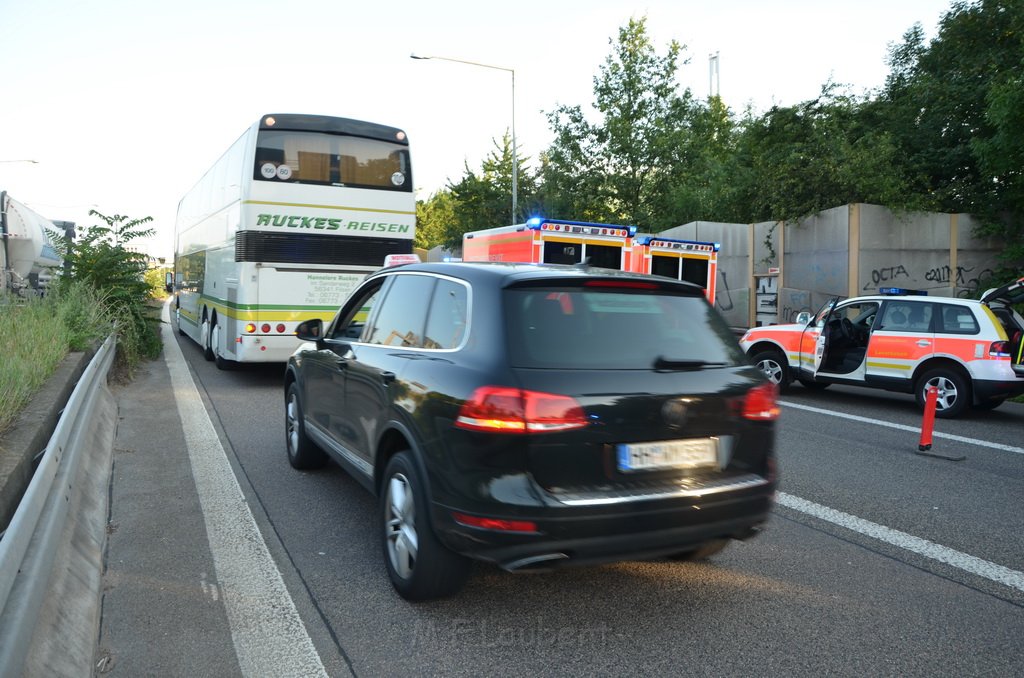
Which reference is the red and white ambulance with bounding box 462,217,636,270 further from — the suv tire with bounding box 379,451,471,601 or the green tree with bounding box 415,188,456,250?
the green tree with bounding box 415,188,456,250

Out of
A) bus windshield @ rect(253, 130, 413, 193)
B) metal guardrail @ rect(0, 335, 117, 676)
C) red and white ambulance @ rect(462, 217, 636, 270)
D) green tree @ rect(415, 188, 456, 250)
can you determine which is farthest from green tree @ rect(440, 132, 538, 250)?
metal guardrail @ rect(0, 335, 117, 676)

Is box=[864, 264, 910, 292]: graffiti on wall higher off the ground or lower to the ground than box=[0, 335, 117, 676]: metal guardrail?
higher

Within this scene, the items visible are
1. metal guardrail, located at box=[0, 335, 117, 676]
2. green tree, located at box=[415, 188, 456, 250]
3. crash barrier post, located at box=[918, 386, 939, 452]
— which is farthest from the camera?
green tree, located at box=[415, 188, 456, 250]

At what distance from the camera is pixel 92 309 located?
1138cm

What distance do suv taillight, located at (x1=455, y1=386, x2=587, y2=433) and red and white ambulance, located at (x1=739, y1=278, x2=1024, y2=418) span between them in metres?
6.29

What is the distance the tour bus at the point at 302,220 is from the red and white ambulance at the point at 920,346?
6.08 m

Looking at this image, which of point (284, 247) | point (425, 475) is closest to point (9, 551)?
point (425, 475)

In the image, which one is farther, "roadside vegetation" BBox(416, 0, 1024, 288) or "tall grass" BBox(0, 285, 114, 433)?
Result: "roadside vegetation" BBox(416, 0, 1024, 288)

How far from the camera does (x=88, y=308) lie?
11375mm

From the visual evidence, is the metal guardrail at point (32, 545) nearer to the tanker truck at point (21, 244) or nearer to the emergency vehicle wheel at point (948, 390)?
the emergency vehicle wheel at point (948, 390)

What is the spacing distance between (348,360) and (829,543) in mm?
3207

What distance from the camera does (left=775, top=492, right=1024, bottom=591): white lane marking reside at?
439cm

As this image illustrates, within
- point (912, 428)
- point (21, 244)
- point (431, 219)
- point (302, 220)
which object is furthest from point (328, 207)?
point (431, 219)

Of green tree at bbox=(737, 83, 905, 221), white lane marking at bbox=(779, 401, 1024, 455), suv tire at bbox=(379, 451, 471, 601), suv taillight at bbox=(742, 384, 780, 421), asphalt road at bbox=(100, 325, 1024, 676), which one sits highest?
green tree at bbox=(737, 83, 905, 221)
